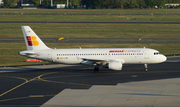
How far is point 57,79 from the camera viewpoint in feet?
144

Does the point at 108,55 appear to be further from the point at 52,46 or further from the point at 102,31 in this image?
the point at 102,31

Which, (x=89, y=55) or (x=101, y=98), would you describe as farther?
(x=89, y=55)

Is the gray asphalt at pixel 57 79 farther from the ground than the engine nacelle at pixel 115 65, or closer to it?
closer to it

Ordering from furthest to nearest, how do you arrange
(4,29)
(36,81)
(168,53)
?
(4,29) → (168,53) → (36,81)

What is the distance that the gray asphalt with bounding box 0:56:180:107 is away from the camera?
112 feet

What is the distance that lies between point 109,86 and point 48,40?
168 ft

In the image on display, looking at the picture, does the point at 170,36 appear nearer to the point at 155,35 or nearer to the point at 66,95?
the point at 155,35

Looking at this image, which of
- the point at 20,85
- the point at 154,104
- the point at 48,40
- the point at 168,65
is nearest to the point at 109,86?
the point at 154,104

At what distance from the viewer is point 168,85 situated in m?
38.7

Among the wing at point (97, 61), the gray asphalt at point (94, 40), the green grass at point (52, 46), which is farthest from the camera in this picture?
the gray asphalt at point (94, 40)

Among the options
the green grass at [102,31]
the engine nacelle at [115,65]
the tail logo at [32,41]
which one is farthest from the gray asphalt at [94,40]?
the engine nacelle at [115,65]

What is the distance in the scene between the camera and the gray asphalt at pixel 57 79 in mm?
34031

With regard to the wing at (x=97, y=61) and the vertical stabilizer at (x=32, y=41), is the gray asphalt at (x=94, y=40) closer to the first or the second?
the vertical stabilizer at (x=32, y=41)

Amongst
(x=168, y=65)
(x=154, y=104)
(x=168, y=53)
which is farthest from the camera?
(x=168, y=53)
